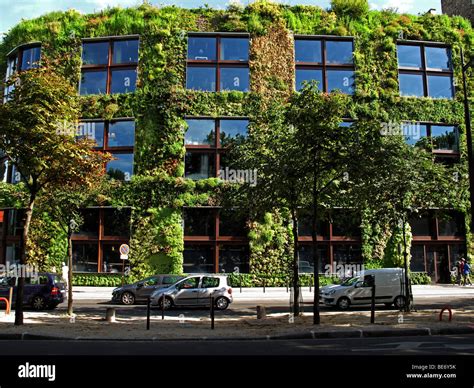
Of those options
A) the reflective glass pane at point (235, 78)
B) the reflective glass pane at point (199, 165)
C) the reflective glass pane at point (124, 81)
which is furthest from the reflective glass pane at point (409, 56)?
the reflective glass pane at point (124, 81)

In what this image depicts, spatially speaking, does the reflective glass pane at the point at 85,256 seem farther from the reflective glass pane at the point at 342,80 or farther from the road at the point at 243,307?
the reflective glass pane at the point at 342,80

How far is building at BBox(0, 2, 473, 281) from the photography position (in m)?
27.3

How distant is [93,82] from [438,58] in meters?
23.6

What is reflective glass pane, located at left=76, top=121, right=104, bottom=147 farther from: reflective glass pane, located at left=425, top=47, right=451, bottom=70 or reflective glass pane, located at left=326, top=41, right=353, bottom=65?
reflective glass pane, located at left=425, top=47, right=451, bottom=70

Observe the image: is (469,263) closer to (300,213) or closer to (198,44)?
(300,213)

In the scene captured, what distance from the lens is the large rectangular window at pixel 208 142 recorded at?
28078 mm

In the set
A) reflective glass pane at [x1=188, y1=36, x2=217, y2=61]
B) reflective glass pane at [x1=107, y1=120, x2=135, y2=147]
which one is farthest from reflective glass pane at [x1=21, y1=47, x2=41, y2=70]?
reflective glass pane at [x1=188, y1=36, x2=217, y2=61]

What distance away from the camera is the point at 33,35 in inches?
1187

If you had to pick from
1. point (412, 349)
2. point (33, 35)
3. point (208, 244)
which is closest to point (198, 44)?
point (33, 35)

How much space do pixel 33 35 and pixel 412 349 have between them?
1197 inches

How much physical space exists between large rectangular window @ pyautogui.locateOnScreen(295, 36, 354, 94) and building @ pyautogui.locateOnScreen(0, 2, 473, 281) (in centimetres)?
7

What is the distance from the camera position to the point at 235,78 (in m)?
29.2

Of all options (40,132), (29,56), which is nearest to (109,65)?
(29,56)

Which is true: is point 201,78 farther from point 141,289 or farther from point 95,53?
point 141,289
